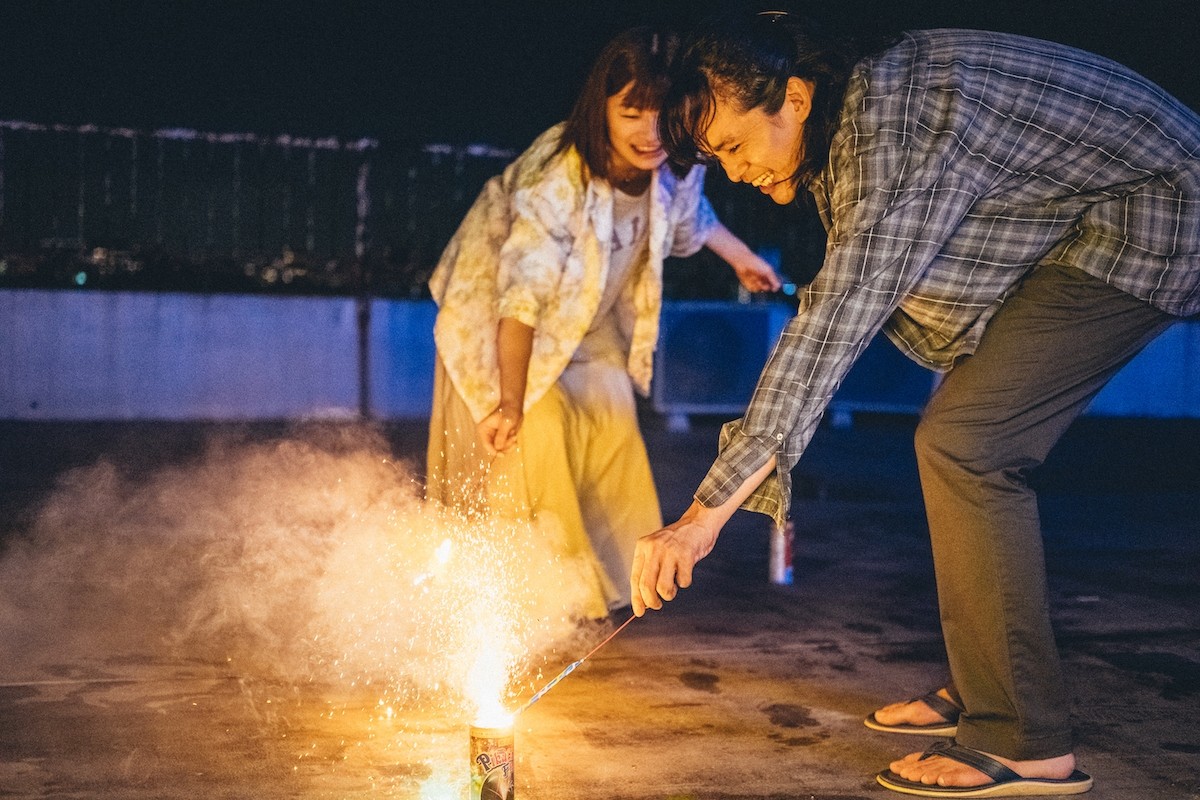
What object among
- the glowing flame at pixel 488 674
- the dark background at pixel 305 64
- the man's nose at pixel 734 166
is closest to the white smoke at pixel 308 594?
the glowing flame at pixel 488 674

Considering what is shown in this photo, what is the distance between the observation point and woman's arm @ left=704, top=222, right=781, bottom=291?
14.5 ft

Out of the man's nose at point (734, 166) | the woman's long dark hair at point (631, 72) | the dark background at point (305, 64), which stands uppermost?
the dark background at point (305, 64)

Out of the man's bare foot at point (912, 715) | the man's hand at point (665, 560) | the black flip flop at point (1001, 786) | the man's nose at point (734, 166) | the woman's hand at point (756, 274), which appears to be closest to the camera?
the man's hand at point (665, 560)

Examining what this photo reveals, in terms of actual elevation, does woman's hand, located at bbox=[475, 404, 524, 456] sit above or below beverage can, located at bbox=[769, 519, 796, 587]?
above

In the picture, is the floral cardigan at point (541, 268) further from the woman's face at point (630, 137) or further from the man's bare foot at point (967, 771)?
the man's bare foot at point (967, 771)

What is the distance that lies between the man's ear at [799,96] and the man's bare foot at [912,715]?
1.58 m

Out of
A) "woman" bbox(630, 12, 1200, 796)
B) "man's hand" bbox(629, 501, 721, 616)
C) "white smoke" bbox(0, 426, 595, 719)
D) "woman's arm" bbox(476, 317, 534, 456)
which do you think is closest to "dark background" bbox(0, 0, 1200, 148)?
"white smoke" bbox(0, 426, 595, 719)

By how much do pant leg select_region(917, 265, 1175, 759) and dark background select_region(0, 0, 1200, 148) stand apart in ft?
29.4

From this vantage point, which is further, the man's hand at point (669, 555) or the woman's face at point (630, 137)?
the woman's face at point (630, 137)

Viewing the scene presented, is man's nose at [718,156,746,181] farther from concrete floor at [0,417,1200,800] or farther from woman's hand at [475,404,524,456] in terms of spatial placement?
woman's hand at [475,404,524,456]

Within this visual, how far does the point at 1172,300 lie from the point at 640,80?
5.79 feet

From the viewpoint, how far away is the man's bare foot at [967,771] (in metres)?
2.75

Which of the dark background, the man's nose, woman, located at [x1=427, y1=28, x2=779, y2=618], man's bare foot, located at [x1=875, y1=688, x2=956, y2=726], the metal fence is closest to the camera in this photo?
the man's nose

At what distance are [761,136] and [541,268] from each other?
5.36ft
